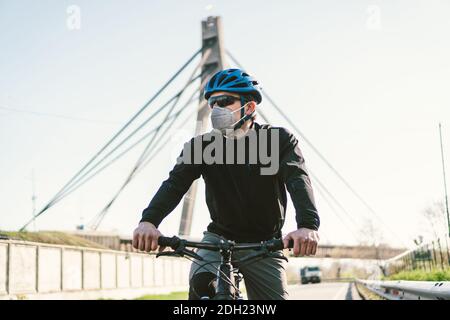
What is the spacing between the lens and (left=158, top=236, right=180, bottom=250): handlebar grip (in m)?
2.82

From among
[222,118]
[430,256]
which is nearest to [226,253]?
[222,118]

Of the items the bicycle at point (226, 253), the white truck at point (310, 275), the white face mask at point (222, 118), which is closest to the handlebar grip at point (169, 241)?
the bicycle at point (226, 253)

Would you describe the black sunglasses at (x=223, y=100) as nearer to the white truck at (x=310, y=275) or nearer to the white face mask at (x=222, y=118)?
the white face mask at (x=222, y=118)

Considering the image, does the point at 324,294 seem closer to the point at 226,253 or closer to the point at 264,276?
the point at 264,276

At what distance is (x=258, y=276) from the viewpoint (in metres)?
3.18

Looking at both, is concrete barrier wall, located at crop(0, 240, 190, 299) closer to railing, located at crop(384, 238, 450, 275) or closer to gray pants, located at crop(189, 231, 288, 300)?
railing, located at crop(384, 238, 450, 275)

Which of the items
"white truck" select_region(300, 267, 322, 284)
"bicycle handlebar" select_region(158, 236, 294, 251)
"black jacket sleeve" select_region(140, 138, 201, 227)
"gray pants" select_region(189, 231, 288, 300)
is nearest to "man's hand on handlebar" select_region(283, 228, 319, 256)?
"bicycle handlebar" select_region(158, 236, 294, 251)

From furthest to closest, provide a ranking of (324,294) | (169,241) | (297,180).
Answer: (324,294) < (297,180) < (169,241)

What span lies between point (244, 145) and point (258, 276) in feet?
2.37

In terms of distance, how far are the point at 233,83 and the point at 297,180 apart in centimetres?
61

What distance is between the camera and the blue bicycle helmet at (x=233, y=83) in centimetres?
329

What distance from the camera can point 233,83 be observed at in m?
3.30

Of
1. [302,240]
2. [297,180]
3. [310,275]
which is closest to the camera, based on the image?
[302,240]

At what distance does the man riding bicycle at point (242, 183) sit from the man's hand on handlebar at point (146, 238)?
5cm
